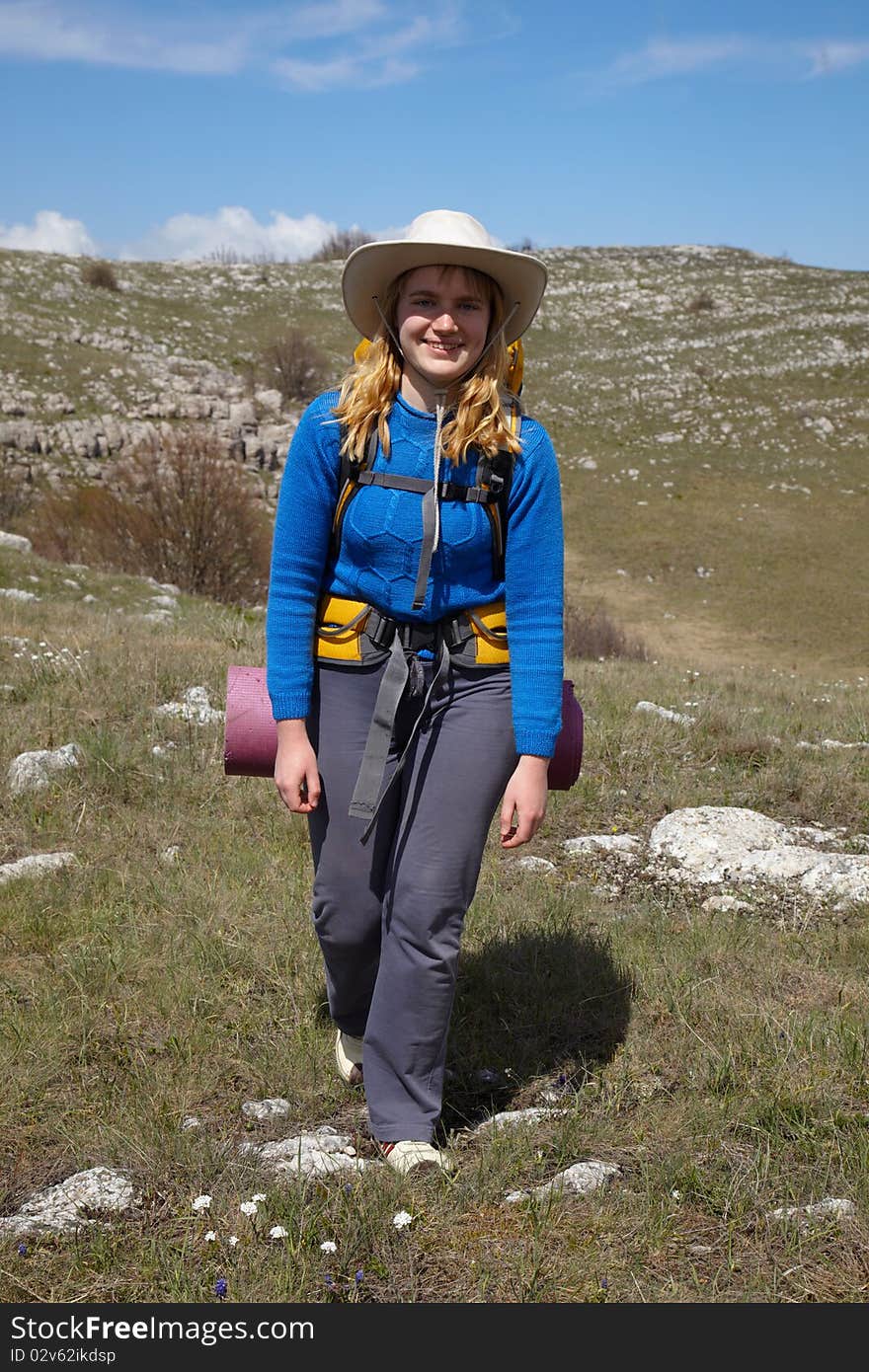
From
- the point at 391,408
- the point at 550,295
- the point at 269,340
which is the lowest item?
the point at 391,408

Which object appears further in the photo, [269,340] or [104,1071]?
[269,340]

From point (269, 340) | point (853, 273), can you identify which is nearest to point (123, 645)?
point (269, 340)

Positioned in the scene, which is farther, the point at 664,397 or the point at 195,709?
the point at 664,397

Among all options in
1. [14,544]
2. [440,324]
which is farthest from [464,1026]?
[14,544]

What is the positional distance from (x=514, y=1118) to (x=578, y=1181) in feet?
1.11

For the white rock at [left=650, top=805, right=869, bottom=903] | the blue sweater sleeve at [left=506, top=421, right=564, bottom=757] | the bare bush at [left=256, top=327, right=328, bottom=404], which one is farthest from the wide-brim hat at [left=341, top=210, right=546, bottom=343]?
the bare bush at [left=256, top=327, right=328, bottom=404]

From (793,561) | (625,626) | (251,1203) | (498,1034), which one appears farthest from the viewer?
(793,561)

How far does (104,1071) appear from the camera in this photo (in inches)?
117

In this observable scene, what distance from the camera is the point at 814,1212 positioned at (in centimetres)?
243

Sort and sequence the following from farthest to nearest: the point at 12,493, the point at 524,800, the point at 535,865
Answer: the point at 12,493 < the point at 535,865 < the point at 524,800

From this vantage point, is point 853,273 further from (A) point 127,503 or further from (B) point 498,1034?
(B) point 498,1034

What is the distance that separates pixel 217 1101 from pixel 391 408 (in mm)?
1875

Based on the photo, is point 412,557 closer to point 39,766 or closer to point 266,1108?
point 266,1108

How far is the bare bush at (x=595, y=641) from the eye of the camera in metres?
16.4
